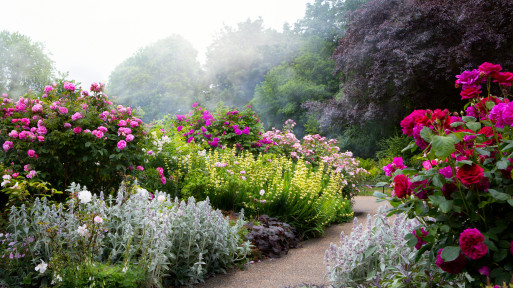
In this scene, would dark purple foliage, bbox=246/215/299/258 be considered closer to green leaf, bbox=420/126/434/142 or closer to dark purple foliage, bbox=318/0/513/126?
green leaf, bbox=420/126/434/142

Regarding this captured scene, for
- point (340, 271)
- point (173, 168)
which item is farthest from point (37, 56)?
point (340, 271)

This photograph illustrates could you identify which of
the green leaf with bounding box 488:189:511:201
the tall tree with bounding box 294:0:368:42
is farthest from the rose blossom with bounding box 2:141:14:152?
the tall tree with bounding box 294:0:368:42

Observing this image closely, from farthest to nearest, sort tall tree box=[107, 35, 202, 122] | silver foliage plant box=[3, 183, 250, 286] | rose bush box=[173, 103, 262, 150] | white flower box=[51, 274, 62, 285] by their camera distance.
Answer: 1. tall tree box=[107, 35, 202, 122]
2. rose bush box=[173, 103, 262, 150]
3. silver foliage plant box=[3, 183, 250, 286]
4. white flower box=[51, 274, 62, 285]

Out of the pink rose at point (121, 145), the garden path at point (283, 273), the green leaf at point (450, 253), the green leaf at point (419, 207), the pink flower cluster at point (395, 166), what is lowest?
the garden path at point (283, 273)

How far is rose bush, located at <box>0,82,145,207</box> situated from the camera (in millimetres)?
3695

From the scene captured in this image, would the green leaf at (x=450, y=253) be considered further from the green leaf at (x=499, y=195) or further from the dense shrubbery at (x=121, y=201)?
the dense shrubbery at (x=121, y=201)

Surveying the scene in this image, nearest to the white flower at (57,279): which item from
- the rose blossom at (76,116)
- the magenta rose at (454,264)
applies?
the rose blossom at (76,116)

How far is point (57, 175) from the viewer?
396 cm

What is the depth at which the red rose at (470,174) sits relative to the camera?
5.05ft

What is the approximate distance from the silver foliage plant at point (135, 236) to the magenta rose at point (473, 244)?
5.75 ft

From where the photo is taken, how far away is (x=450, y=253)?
5.18 ft

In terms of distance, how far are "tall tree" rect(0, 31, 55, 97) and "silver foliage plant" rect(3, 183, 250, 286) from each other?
1963cm

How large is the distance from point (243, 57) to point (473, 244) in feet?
77.7

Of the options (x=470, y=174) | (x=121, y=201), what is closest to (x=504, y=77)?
(x=470, y=174)
